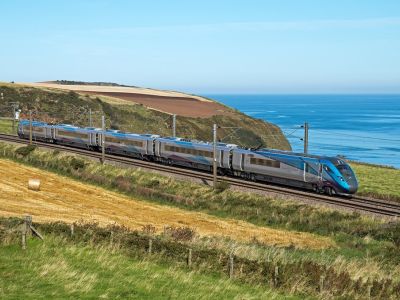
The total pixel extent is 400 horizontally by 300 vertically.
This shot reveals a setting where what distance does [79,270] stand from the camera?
21125mm

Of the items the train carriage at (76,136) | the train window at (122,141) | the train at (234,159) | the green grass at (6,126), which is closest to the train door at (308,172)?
the train at (234,159)

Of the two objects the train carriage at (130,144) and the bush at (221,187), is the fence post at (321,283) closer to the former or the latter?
the bush at (221,187)

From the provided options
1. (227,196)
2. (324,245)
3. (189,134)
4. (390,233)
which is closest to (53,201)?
(227,196)

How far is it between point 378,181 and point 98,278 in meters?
47.3

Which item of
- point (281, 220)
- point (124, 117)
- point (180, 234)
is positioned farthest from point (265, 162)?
point (124, 117)

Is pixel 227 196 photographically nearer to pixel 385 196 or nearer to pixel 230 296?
pixel 385 196

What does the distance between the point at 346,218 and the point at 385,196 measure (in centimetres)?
1035

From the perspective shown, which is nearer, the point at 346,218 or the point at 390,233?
the point at 390,233

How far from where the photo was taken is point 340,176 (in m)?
43.9

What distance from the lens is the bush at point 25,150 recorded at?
66438 mm

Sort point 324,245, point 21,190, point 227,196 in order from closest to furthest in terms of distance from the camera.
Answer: point 324,245, point 21,190, point 227,196

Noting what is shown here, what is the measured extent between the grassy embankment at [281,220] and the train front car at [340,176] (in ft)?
14.5

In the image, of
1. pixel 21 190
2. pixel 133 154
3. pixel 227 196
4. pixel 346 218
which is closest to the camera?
pixel 346 218

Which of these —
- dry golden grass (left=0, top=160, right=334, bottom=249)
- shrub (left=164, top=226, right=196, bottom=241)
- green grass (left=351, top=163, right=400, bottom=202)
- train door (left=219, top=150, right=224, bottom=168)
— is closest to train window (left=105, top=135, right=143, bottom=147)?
train door (left=219, top=150, right=224, bottom=168)
